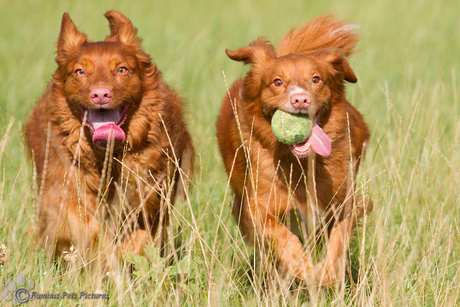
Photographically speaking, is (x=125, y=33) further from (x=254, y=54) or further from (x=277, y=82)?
(x=277, y=82)

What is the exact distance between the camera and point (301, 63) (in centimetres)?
425

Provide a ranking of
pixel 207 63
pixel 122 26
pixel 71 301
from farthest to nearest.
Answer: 1. pixel 207 63
2. pixel 122 26
3. pixel 71 301

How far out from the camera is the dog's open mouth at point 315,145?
395 centimetres

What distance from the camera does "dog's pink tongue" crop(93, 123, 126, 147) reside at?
4117 millimetres

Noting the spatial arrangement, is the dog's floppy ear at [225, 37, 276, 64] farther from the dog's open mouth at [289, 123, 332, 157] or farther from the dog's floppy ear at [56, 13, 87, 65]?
the dog's floppy ear at [56, 13, 87, 65]

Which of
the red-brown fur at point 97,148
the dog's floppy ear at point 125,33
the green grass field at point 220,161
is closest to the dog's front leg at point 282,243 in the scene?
the green grass field at point 220,161

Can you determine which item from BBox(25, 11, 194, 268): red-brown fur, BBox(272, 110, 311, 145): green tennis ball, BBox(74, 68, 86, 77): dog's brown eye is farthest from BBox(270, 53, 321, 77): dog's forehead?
BBox(74, 68, 86, 77): dog's brown eye

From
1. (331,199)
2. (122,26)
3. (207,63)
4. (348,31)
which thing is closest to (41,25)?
(207,63)

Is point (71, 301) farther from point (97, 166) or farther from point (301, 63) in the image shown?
point (301, 63)

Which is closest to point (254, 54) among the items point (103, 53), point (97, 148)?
point (103, 53)

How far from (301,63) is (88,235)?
213cm

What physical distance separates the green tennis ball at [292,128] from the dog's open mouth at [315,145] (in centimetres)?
4

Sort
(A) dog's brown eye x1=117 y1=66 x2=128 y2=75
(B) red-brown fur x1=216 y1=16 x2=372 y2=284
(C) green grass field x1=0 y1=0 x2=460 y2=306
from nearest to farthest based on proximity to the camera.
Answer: (C) green grass field x1=0 y1=0 x2=460 y2=306, (B) red-brown fur x1=216 y1=16 x2=372 y2=284, (A) dog's brown eye x1=117 y1=66 x2=128 y2=75

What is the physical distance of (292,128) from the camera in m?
3.93
